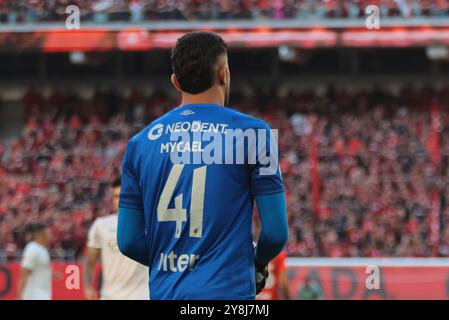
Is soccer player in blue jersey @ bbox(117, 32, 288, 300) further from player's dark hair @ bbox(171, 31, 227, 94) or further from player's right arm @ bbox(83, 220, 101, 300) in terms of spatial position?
player's right arm @ bbox(83, 220, 101, 300)

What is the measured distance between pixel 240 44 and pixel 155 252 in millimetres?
17936

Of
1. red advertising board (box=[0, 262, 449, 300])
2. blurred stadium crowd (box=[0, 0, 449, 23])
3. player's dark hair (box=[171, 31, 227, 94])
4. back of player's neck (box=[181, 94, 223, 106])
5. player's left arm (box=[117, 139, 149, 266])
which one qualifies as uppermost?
blurred stadium crowd (box=[0, 0, 449, 23])

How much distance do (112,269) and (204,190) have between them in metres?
4.44

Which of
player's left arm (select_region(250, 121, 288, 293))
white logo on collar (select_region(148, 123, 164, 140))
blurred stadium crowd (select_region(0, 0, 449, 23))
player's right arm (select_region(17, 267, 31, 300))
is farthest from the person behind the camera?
blurred stadium crowd (select_region(0, 0, 449, 23))

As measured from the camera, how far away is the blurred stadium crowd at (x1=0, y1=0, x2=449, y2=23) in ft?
67.9

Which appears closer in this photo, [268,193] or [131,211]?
[268,193]

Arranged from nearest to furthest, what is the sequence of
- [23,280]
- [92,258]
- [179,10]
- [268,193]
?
[268,193], [92,258], [23,280], [179,10]

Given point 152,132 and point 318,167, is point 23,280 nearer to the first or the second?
point 152,132

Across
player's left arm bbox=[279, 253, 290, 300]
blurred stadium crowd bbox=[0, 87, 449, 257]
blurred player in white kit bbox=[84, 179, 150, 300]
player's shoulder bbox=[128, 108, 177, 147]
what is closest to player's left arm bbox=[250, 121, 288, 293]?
player's shoulder bbox=[128, 108, 177, 147]

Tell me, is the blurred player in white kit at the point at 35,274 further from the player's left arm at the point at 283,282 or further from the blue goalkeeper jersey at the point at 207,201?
the blue goalkeeper jersey at the point at 207,201

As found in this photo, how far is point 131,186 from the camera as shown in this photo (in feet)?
11.1

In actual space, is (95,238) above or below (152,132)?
below

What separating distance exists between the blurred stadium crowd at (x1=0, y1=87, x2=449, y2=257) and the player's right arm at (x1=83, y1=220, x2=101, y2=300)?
8544 mm

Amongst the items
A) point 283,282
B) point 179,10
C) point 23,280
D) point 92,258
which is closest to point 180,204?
point 92,258
